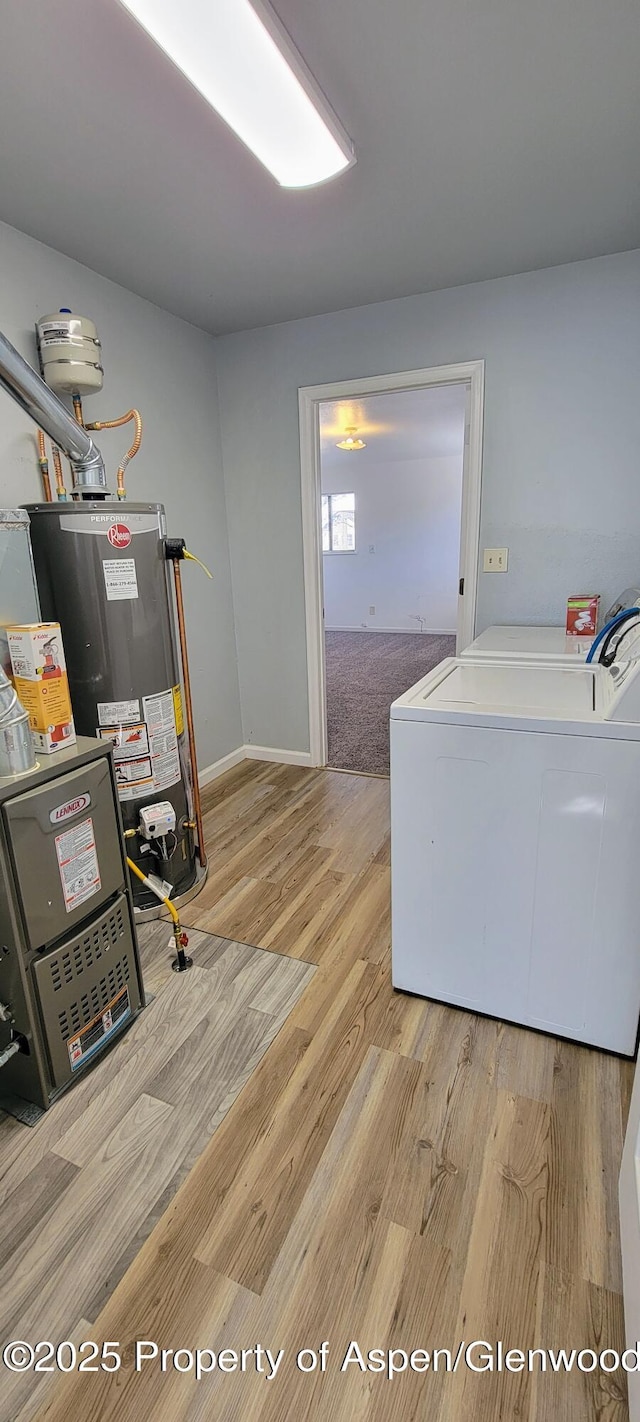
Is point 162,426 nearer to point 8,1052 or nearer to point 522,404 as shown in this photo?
point 522,404

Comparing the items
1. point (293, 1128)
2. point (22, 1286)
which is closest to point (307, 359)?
point (293, 1128)

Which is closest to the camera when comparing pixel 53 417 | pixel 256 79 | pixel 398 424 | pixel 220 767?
pixel 256 79

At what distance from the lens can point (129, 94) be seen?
1323mm

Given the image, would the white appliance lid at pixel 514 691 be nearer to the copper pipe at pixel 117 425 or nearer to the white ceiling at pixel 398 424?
the copper pipe at pixel 117 425

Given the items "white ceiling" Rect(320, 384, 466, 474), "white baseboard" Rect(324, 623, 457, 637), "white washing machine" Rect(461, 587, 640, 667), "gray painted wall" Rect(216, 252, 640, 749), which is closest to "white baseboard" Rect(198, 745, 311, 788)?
"gray painted wall" Rect(216, 252, 640, 749)

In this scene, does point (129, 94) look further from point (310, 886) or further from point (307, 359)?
point (310, 886)

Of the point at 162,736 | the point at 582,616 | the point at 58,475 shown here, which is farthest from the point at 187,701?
the point at 582,616

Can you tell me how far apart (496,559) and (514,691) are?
1321 mm

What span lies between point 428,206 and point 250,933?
2422mm

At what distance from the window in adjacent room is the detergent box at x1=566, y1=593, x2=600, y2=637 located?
6.03m

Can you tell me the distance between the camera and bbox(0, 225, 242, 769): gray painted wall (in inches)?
74.2

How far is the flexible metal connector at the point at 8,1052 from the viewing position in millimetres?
1252

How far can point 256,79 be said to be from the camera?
1.18m

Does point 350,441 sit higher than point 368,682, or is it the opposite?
point 350,441
